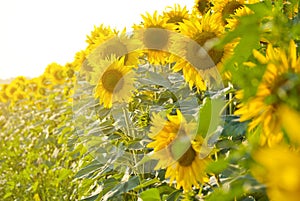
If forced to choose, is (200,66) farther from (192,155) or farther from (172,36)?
(192,155)

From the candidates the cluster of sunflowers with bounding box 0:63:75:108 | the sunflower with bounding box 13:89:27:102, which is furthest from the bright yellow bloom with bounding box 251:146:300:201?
the sunflower with bounding box 13:89:27:102

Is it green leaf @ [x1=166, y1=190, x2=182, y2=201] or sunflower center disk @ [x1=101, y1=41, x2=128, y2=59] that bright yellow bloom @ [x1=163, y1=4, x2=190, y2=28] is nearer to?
sunflower center disk @ [x1=101, y1=41, x2=128, y2=59]

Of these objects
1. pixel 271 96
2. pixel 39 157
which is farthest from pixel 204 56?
pixel 39 157

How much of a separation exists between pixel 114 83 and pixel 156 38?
0.19 m

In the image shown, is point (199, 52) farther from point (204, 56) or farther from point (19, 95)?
point (19, 95)

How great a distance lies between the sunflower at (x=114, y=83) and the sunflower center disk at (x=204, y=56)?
0.30 m

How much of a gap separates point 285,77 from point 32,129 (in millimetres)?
3561

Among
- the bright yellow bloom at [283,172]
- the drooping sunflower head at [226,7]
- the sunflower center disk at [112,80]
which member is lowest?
the sunflower center disk at [112,80]

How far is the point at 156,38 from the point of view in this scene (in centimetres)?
170

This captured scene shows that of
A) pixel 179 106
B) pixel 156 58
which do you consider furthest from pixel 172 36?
pixel 179 106

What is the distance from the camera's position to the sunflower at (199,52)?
1.34 m

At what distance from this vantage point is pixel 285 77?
517 mm

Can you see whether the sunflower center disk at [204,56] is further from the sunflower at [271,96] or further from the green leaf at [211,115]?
the sunflower at [271,96]

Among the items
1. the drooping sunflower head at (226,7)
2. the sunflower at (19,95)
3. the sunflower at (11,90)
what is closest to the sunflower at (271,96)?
the drooping sunflower head at (226,7)
